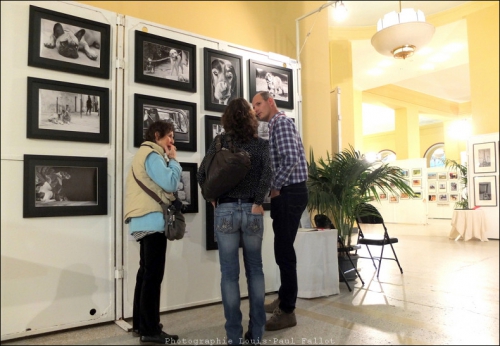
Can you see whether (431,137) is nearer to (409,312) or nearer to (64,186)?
(409,312)

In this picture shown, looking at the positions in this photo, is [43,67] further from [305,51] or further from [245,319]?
[305,51]

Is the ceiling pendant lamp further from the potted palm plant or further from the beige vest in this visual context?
the beige vest

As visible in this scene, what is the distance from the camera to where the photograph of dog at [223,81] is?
3.36 metres

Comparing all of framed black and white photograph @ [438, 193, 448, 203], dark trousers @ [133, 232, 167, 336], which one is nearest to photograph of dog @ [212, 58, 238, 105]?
dark trousers @ [133, 232, 167, 336]

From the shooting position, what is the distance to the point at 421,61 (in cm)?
255

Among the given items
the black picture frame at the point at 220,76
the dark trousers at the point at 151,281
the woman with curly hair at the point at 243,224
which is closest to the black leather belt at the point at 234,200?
the woman with curly hair at the point at 243,224

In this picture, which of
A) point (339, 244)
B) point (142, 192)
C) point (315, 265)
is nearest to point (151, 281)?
point (142, 192)

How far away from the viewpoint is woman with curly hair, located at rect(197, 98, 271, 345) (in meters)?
2.25

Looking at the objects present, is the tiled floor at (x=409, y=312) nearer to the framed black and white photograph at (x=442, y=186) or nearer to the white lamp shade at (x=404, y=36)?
the framed black and white photograph at (x=442, y=186)

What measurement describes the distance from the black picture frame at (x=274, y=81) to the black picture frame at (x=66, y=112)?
132 cm

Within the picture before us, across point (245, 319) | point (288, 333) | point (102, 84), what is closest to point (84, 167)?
point (102, 84)

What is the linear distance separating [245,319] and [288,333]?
1.40 ft

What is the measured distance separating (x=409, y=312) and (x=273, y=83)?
88.2 inches

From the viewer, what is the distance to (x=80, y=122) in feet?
8.89
